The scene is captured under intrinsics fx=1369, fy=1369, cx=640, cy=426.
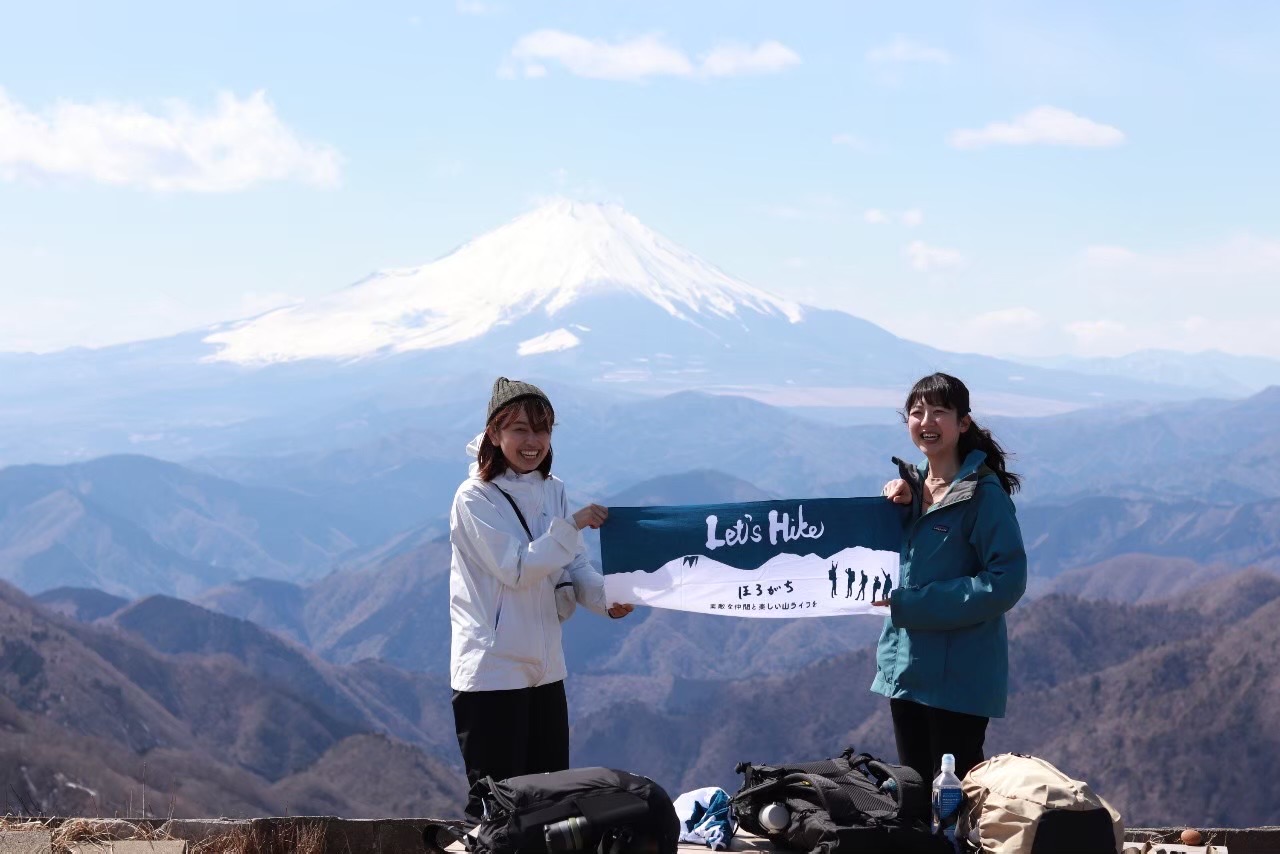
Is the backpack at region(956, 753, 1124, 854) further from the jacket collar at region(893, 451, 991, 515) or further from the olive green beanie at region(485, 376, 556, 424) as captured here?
the olive green beanie at region(485, 376, 556, 424)

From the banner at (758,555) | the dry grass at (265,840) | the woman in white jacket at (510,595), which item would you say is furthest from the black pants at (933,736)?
the dry grass at (265,840)

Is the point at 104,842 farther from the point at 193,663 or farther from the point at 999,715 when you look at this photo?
the point at 193,663

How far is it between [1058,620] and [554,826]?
11315cm

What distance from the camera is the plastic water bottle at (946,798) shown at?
16.6 feet

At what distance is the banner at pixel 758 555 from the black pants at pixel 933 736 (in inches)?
31.6

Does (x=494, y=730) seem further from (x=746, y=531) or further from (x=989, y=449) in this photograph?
(x=989, y=449)

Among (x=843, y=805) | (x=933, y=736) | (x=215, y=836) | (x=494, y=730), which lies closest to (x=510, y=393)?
(x=494, y=730)

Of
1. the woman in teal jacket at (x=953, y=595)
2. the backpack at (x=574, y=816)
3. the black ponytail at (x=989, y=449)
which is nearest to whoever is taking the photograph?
the backpack at (x=574, y=816)

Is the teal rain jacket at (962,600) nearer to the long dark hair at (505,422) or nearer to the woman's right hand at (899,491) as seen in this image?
the woman's right hand at (899,491)

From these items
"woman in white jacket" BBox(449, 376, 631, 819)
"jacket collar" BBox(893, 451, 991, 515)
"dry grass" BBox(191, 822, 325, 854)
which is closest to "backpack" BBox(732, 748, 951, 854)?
"woman in white jacket" BBox(449, 376, 631, 819)

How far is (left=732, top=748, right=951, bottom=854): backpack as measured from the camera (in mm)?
4961

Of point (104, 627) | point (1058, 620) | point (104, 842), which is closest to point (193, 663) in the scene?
point (104, 627)

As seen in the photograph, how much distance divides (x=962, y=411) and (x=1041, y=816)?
1.57m

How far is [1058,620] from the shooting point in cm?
11156
